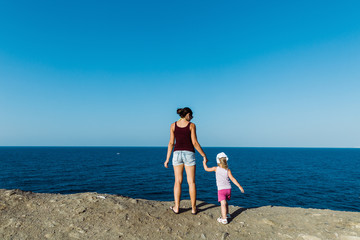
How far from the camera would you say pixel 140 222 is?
562 centimetres

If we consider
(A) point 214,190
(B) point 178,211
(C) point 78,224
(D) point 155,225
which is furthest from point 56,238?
(A) point 214,190

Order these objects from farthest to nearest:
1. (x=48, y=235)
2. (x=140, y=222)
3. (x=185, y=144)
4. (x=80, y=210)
→ (x=80, y=210)
(x=185, y=144)
(x=140, y=222)
(x=48, y=235)

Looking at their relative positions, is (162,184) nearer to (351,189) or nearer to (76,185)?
(76,185)

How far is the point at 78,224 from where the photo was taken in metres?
5.38

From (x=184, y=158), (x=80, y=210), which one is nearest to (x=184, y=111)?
(x=184, y=158)

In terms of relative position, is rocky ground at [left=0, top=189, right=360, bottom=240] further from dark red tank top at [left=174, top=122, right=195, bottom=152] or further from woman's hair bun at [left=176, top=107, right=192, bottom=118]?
woman's hair bun at [left=176, top=107, right=192, bottom=118]

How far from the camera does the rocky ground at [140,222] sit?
16.7 ft

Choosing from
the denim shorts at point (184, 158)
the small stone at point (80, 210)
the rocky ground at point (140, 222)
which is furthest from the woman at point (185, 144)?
the small stone at point (80, 210)

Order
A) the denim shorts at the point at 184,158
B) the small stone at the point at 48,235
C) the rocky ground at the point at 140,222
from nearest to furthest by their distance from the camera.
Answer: the small stone at the point at 48,235
the rocky ground at the point at 140,222
the denim shorts at the point at 184,158

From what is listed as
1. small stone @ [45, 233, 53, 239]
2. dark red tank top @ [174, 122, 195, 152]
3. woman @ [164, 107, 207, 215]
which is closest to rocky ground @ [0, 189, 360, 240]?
small stone @ [45, 233, 53, 239]

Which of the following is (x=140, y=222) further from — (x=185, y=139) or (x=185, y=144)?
(x=185, y=139)

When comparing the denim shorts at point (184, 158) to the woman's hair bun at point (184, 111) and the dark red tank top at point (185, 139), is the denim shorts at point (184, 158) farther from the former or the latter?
the woman's hair bun at point (184, 111)

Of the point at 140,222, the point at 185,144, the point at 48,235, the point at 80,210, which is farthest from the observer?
the point at 80,210

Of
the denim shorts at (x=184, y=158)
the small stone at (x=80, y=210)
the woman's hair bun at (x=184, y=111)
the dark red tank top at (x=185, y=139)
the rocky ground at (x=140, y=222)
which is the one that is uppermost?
the woman's hair bun at (x=184, y=111)
